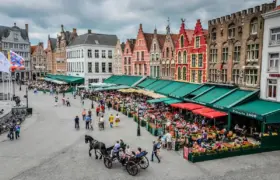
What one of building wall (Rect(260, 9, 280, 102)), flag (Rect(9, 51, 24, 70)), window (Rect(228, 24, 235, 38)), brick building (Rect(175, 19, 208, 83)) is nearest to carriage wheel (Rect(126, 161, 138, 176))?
building wall (Rect(260, 9, 280, 102))

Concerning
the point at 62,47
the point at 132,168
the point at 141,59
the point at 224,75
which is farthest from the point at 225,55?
the point at 62,47

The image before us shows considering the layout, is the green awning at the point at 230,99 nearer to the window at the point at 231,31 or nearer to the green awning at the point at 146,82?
the window at the point at 231,31

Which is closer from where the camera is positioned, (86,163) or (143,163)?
(143,163)

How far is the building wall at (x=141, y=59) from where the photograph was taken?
38225 mm

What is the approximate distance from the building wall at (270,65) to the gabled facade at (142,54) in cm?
2090

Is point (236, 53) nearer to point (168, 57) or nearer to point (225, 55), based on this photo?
point (225, 55)

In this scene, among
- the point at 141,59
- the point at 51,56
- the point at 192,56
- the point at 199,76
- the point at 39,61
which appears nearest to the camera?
the point at 199,76

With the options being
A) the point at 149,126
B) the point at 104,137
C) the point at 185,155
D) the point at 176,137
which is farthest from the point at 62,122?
the point at 185,155

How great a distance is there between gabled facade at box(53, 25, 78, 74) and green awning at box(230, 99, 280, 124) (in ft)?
165

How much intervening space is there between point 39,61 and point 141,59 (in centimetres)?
4939

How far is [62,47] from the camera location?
199 ft

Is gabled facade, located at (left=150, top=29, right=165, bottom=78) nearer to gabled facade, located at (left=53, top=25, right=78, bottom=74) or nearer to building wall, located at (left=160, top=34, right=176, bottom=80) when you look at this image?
building wall, located at (left=160, top=34, right=176, bottom=80)

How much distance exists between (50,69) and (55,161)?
62.1 meters

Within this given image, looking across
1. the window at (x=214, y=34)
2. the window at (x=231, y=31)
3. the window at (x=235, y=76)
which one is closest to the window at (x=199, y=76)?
the window at (x=214, y=34)
